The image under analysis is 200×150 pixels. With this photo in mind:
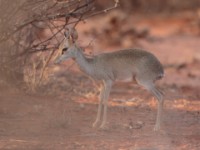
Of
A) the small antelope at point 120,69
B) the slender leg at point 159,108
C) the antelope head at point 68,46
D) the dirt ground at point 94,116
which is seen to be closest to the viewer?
the dirt ground at point 94,116

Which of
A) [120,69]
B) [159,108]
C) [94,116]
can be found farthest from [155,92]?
[94,116]

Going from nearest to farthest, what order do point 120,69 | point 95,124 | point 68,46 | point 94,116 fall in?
point 68,46 → point 95,124 → point 120,69 → point 94,116

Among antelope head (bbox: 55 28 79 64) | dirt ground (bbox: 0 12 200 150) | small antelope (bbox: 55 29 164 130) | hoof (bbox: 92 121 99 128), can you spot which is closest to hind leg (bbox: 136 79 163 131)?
small antelope (bbox: 55 29 164 130)

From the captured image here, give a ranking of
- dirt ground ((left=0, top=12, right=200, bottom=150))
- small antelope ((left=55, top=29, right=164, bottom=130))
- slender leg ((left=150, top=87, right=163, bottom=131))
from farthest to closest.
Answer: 1. small antelope ((left=55, top=29, right=164, bottom=130))
2. slender leg ((left=150, top=87, right=163, bottom=131))
3. dirt ground ((left=0, top=12, right=200, bottom=150))

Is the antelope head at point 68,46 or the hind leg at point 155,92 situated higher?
the antelope head at point 68,46

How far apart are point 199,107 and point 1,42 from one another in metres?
3.27

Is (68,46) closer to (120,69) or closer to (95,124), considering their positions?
(120,69)

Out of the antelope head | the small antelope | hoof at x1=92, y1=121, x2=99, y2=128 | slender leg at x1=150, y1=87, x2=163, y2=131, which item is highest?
the antelope head

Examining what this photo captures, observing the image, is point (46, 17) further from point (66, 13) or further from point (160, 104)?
point (160, 104)

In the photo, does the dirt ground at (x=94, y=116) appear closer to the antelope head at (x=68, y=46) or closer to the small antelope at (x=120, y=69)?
the small antelope at (x=120, y=69)

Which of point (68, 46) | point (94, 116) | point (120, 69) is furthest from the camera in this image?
point (94, 116)

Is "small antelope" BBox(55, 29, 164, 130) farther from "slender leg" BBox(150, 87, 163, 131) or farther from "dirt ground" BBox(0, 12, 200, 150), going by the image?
"dirt ground" BBox(0, 12, 200, 150)

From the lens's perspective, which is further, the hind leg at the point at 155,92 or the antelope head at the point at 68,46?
the hind leg at the point at 155,92

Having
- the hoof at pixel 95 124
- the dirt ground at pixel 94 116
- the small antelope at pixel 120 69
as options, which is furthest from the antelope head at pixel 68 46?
the hoof at pixel 95 124
